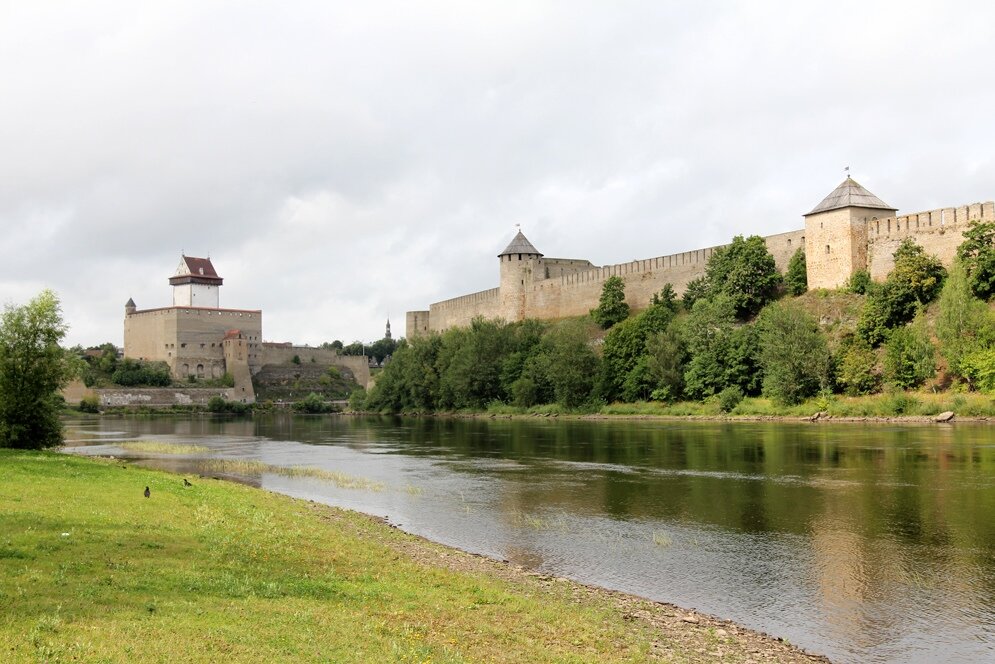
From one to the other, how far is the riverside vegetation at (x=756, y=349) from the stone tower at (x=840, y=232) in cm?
71

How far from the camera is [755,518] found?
11625mm

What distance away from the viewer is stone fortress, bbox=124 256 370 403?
7338 centimetres

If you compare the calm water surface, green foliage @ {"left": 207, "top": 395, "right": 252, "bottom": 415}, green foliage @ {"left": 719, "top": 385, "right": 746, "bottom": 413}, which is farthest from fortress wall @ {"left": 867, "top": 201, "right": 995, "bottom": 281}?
green foliage @ {"left": 207, "top": 395, "right": 252, "bottom": 415}

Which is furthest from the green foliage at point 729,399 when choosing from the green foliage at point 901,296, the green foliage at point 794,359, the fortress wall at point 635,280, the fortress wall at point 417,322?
the fortress wall at point 417,322

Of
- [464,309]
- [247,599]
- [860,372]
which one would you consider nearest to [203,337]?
[464,309]

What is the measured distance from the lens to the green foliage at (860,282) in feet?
110

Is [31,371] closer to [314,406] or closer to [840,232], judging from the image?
[840,232]

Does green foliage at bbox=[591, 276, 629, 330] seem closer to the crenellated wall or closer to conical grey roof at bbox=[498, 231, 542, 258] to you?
the crenellated wall

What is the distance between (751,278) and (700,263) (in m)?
5.18

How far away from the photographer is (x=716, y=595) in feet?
25.9

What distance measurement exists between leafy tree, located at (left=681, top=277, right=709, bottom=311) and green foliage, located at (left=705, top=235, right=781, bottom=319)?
236cm

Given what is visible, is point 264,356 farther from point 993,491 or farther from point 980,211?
point 993,491

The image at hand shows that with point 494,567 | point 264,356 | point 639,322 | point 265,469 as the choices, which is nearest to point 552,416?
point 639,322

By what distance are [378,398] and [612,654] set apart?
5002 centimetres
